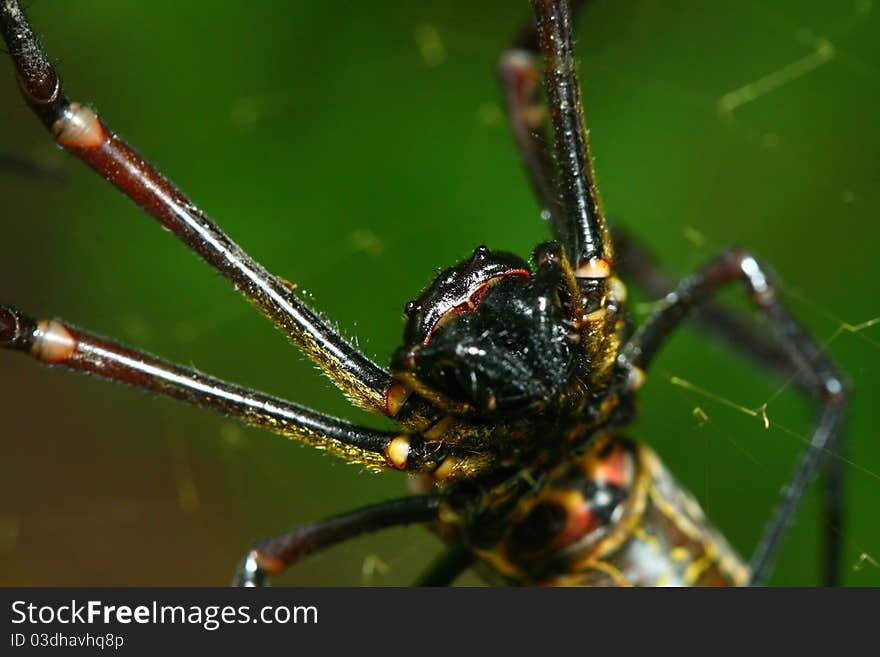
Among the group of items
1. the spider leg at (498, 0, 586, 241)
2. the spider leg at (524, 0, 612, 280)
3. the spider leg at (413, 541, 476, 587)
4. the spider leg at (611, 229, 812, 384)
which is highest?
the spider leg at (498, 0, 586, 241)

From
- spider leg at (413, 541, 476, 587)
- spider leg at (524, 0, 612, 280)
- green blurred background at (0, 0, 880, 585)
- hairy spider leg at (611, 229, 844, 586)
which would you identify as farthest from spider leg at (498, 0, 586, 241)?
spider leg at (413, 541, 476, 587)

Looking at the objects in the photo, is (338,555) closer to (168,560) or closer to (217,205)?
(168,560)

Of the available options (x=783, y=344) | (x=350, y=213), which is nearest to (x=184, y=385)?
(x=783, y=344)

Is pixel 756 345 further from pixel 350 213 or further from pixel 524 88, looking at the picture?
pixel 350 213

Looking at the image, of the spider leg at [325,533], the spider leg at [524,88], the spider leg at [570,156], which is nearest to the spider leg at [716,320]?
the spider leg at [524,88]

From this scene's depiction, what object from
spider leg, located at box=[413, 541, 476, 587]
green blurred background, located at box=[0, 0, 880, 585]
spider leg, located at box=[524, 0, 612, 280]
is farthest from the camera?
green blurred background, located at box=[0, 0, 880, 585]

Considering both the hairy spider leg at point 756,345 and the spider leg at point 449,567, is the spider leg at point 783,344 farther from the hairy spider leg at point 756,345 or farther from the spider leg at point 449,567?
the spider leg at point 449,567

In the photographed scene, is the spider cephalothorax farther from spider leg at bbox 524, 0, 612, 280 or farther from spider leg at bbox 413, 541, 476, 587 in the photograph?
spider leg at bbox 413, 541, 476, 587

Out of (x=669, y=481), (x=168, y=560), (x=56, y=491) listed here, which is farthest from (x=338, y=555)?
(x=669, y=481)
